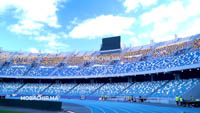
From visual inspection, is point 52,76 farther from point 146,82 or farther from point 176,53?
point 176,53

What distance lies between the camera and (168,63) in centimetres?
3400

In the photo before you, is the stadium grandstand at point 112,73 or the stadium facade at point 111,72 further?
the stadium facade at point 111,72

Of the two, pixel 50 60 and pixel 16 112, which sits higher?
pixel 50 60

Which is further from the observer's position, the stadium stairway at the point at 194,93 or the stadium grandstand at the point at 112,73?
the stadium grandstand at the point at 112,73

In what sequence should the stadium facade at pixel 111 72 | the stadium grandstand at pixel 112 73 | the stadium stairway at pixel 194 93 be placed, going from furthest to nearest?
the stadium facade at pixel 111 72 < the stadium grandstand at pixel 112 73 < the stadium stairway at pixel 194 93

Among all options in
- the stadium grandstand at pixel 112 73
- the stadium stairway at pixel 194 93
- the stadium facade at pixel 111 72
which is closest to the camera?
the stadium stairway at pixel 194 93

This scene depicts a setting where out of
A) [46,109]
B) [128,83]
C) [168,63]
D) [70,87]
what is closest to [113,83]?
[128,83]

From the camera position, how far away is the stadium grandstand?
3156 centimetres

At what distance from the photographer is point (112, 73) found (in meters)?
42.5

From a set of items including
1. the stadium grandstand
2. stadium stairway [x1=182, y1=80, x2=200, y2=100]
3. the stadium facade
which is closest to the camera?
stadium stairway [x1=182, y1=80, x2=200, y2=100]

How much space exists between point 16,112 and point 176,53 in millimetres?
30247

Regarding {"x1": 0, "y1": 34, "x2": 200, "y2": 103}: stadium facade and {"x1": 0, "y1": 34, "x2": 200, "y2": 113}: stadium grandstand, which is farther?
{"x1": 0, "y1": 34, "x2": 200, "y2": 103}: stadium facade

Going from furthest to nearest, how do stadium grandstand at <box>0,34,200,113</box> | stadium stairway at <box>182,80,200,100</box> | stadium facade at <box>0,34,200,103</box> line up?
stadium facade at <box>0,34,200,103</box> < stadium grandstand at <box>0,34,200,113</box> < stadium stairway at <box>182,80,200,100</box>

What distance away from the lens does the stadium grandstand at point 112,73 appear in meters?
31.6
